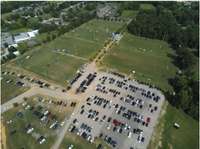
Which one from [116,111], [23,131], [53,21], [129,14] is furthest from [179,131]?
[53,21]

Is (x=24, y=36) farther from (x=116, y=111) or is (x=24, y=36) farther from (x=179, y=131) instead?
(x=179, y=131)

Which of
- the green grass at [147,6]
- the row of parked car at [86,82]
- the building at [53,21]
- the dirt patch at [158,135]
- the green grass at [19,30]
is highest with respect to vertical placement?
the green grass at [147,6]

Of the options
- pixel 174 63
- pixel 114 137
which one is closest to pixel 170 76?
pixel 174 63

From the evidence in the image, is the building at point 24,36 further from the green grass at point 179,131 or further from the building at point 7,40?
the green grass at point 179,131

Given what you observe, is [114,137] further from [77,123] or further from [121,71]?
[121,71]

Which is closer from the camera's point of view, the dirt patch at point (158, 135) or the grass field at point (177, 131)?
the dirt patch at point (158, 135)

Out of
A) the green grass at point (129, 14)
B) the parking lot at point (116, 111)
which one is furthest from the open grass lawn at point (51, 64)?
the green grass at point (129, 14)

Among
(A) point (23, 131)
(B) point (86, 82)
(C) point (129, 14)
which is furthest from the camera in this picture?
(C) point (129, 14)
